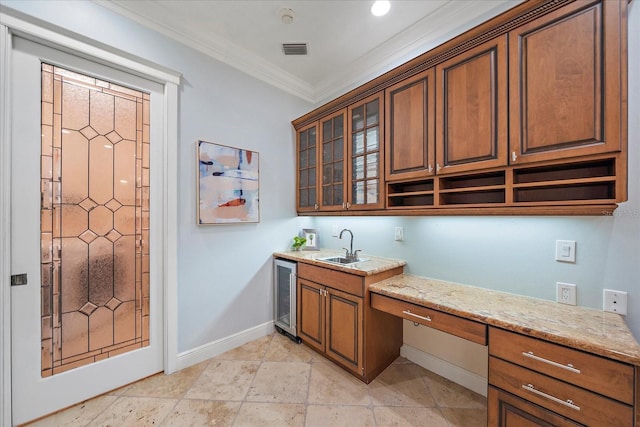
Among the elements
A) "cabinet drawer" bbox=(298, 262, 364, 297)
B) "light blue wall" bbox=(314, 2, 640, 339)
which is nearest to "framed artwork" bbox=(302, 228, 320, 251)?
"cabinet drawer" bbox=(298, 262, 364, 297)

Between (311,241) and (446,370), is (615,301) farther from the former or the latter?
(311,241)

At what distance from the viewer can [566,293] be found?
1467 mm

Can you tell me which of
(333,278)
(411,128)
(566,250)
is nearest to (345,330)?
(333,278)

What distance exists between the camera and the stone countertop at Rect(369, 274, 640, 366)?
3.38 ft

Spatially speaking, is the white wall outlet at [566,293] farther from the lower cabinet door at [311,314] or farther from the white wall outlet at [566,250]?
the lower cabinet door at [311,314]

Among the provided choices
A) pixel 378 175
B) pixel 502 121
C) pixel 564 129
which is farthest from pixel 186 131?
pixel 564 129

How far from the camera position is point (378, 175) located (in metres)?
2.12

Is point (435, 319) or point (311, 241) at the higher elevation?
point (311, 241)

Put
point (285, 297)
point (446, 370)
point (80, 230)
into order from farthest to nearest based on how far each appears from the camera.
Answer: point (285, 297), point (446, 370), point (80, 230)

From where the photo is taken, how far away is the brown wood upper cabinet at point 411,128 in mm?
1768

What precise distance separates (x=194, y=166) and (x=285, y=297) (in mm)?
1652

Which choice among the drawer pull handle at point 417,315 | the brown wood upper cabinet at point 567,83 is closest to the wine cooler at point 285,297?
the drawer pull handle at point 417,315

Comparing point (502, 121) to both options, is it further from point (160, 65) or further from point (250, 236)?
point (160, 65)

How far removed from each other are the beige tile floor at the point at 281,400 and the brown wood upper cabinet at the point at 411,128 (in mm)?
1656
